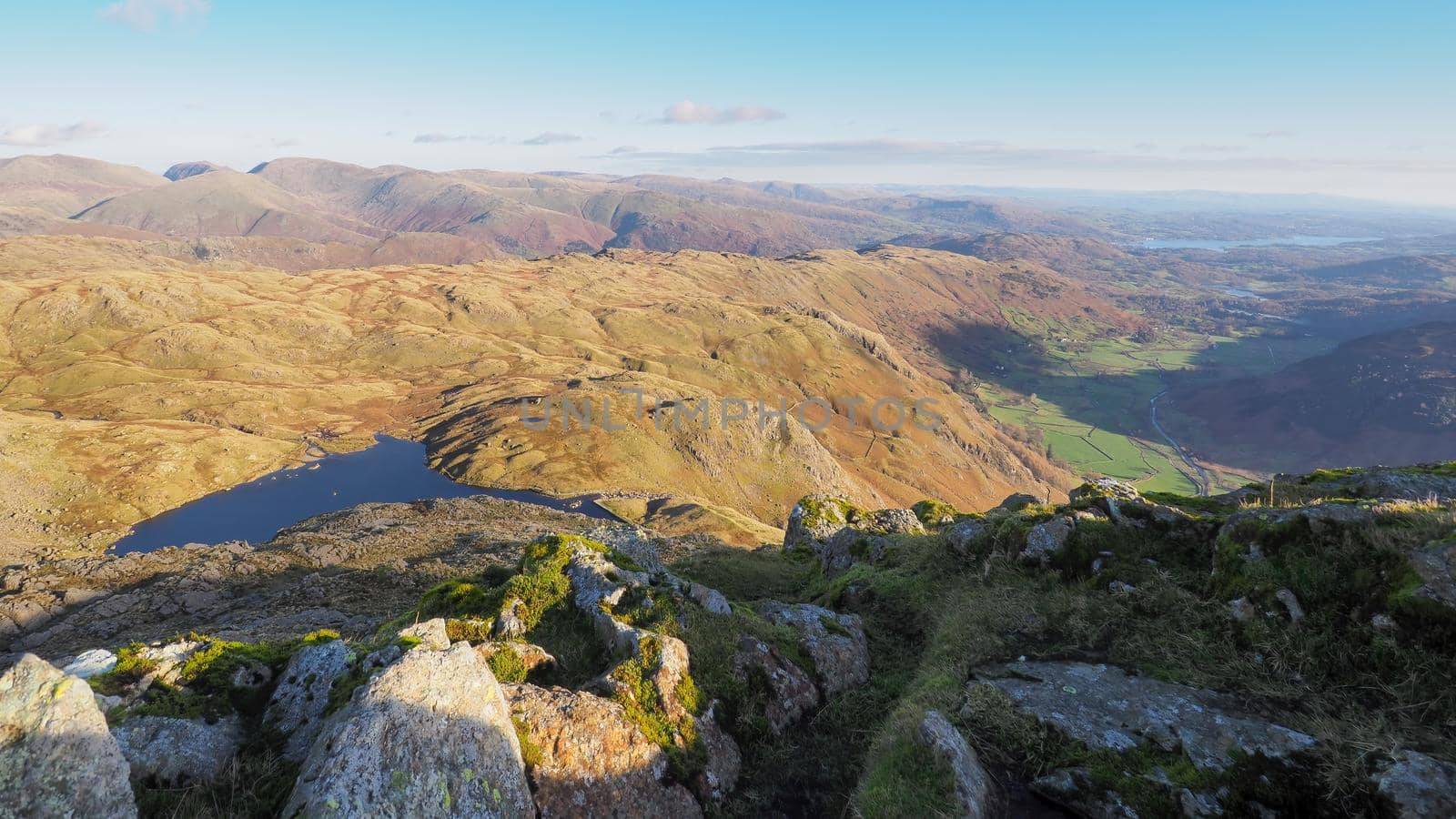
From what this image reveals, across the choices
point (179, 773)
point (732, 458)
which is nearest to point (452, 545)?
point (179, 773)

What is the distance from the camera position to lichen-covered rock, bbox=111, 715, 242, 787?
36.6ft

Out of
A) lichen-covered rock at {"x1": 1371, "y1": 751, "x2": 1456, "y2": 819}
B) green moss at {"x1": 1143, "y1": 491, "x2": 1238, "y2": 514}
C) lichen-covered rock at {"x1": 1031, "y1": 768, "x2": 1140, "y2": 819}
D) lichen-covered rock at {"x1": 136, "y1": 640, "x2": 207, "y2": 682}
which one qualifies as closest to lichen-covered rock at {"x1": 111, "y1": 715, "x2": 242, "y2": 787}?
lichen-covered rock at {"x1": 136, "y1": 640, "x2": 207, "y2": 682}

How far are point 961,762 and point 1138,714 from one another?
4517 millimetres

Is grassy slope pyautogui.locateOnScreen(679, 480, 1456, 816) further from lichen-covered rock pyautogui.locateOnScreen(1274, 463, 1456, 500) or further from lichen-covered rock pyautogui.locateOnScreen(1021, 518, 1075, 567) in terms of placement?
lichen-covered rock pyautogui.locateOnScreen(1274, 463, 1456, 500)

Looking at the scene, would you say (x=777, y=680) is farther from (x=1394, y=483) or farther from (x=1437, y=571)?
(x=1394, y=483)

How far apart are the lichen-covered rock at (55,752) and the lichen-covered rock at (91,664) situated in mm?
5006

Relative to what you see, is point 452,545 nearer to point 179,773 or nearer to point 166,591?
point 166,591

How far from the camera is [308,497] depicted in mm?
133750

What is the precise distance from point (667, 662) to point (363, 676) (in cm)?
742

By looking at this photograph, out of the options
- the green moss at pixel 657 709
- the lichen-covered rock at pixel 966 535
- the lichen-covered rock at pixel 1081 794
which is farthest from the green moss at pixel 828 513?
the lichen-covered rock at pixel 1081 794

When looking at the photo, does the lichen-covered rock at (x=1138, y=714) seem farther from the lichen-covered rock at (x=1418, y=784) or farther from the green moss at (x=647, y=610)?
the green moss at (x=647, y=610)

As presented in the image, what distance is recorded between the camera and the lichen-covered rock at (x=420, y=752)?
994 centimetres

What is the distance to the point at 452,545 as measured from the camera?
72.5 meters

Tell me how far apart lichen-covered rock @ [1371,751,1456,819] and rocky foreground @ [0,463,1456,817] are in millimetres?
33
